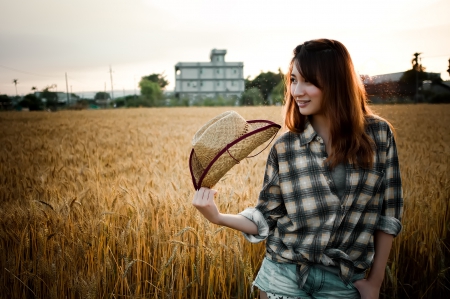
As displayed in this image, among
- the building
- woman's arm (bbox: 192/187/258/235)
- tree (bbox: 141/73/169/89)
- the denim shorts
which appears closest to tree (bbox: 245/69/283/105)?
woman's arm (bbox: 192/187/258/235)

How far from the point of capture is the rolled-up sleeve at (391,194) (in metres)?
1.42

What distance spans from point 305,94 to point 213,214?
24.8 inches

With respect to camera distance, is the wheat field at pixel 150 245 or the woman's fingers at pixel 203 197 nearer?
the woman's fingers at pixel 203 197

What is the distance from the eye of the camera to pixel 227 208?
256 centimetres

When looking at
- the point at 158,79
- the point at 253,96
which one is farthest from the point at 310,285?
the point at 158,79

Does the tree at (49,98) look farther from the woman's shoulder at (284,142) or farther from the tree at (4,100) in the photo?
the woman's shoulder at (284,142)

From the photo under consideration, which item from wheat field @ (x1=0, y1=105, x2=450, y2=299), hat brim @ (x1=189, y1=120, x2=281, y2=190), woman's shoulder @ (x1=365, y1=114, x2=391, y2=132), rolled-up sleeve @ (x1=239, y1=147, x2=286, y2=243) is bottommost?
wheat field @ (x1=0, y1=105, x2=450, y2=299)

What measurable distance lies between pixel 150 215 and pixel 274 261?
1.36 m

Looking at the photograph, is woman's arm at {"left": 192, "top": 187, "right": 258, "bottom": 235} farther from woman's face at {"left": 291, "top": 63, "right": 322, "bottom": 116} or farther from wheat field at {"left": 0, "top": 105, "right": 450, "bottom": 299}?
woman's face at {"left": 291, "top": 63, "right": 322, "bottom": 116}

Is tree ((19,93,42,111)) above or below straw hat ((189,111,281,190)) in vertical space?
above

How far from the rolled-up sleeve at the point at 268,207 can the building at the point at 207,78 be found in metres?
76.1

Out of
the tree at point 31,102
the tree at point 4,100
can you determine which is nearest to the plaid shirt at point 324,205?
the tree at point 4,100

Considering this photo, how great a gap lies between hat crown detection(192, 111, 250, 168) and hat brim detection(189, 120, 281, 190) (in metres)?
0.03

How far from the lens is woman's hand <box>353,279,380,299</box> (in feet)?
4.63
